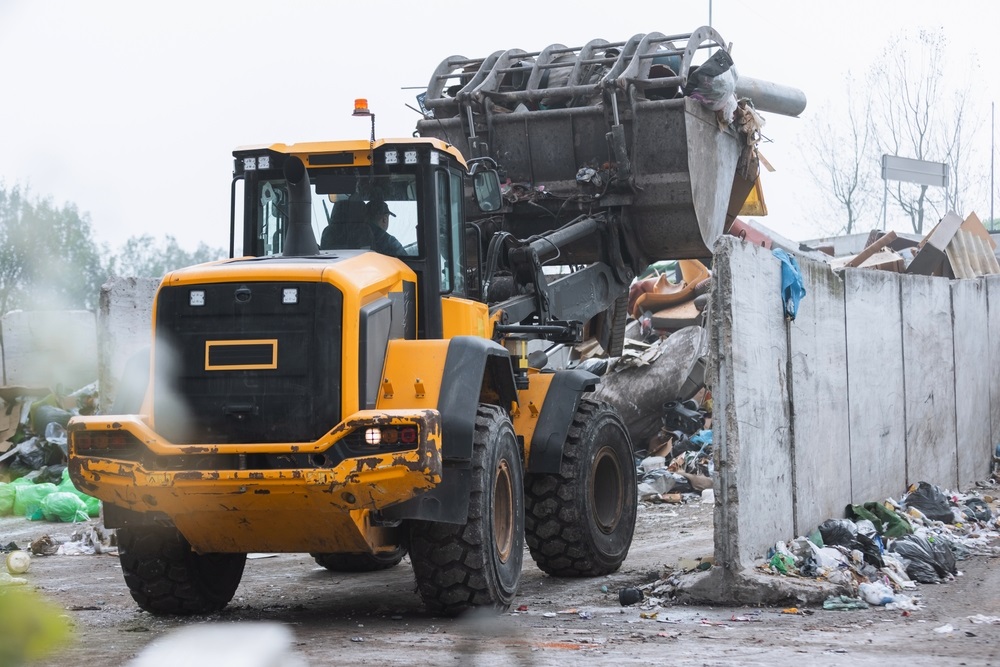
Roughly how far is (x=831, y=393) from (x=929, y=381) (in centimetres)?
311

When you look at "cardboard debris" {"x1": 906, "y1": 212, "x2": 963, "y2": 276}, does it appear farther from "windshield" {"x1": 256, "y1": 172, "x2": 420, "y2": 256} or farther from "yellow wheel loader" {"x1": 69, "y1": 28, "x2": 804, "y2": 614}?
"windshield" {"x1": 256, "y1": 172, "x2": 420, "y2": 256}

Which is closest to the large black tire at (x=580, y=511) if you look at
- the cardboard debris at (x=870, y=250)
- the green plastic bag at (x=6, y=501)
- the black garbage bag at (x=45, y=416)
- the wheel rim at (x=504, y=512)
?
the wheel rim at (x=504, y=512)

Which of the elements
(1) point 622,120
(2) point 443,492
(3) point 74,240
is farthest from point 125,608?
(3) point 74,240

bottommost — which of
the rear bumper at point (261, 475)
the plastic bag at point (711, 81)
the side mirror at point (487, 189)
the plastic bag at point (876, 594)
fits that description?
the plastic bag at point (876, 594)

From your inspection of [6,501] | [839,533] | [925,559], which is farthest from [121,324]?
[925,559]

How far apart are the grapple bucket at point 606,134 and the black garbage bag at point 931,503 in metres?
2.51

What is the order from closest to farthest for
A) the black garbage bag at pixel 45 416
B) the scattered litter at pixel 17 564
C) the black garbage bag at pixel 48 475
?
1. the scattered litter at pixel 17 564
2. the black garbage bag at pixel 48 475
3. the black garbage bag at pixel 45 416

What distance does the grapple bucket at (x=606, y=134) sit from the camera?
867cm

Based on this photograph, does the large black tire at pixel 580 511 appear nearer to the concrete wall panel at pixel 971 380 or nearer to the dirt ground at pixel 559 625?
the dirt ground at pixel 559 625

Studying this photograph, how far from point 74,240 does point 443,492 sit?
186 inches

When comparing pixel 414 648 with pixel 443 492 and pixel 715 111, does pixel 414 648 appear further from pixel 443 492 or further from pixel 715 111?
pixel 715 111

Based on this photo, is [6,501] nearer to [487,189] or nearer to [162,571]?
[162,571]

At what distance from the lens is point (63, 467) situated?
13.4 meters

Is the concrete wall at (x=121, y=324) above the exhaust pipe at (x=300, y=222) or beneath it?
beneath
